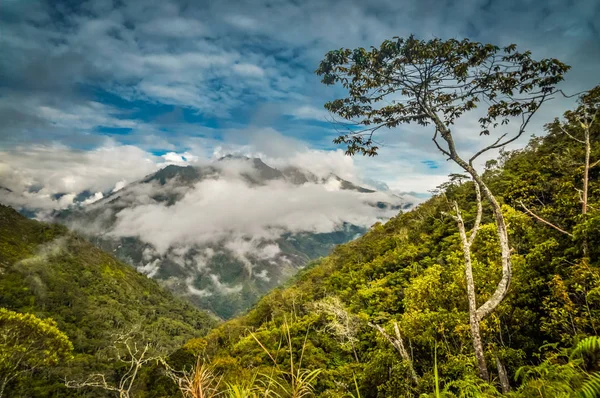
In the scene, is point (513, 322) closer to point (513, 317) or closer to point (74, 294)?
point (513, 317)

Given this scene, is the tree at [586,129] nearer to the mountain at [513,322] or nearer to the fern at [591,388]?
the mountain at [513,322]

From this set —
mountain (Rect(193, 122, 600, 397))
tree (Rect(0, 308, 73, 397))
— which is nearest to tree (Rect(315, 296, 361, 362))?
mountain (Rect(193, 122, 600, 397))

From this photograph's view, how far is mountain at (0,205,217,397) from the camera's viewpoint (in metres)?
120

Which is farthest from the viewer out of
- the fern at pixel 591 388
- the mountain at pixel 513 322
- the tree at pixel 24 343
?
the tree at pixel 24 343

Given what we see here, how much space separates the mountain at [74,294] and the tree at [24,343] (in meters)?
48.8

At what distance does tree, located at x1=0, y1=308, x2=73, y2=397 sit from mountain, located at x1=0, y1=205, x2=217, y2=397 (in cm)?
4885

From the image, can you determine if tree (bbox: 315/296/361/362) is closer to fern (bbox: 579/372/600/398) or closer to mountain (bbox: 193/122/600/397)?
mountain (bbox: 193/122/600/397)

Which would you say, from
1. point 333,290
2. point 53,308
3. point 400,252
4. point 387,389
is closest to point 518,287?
point 387,389

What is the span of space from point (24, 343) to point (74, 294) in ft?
456

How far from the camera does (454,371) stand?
9.82 m

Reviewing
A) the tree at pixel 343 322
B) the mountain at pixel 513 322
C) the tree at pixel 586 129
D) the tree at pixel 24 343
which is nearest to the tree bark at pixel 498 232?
the mountain at pixel 513 322

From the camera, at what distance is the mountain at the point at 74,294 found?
11950cm

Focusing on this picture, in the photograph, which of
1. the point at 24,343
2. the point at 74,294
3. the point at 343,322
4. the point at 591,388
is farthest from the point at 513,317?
the point at 74,294

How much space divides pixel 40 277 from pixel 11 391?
12969cm
